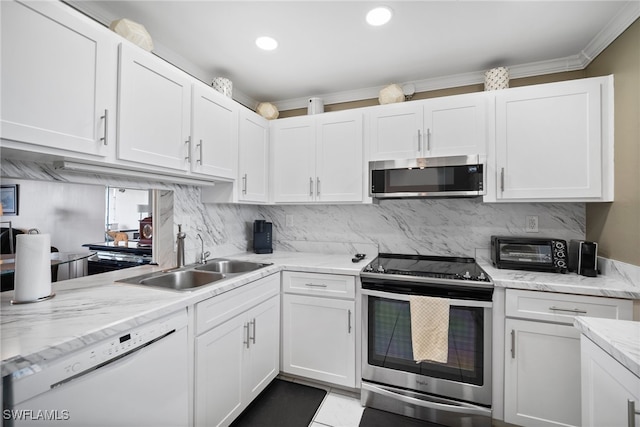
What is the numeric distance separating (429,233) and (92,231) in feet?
8.26

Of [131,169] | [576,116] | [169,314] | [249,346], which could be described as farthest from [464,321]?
[131,169]

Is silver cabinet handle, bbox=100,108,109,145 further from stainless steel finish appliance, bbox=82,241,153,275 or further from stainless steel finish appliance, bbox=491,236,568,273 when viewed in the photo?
stainless steel finish appliance, bbox=491,236,568,273

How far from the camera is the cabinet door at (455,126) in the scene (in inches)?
80.9

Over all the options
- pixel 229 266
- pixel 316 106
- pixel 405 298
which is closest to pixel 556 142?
pixel 405 298

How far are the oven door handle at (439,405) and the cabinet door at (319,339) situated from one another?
22 cm

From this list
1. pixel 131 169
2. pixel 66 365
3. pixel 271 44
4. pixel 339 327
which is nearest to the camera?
pixel 66 365

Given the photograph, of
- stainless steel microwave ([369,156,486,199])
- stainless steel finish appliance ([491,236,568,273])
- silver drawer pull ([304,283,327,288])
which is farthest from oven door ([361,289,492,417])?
stainless steel microwave ([369,156,486,199])

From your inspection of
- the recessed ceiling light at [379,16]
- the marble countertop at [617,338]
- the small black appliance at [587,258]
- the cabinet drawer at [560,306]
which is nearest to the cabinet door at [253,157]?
the recessed ceiling light at [379,16]

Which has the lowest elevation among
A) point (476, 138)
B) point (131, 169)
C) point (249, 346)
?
point (249, 346)

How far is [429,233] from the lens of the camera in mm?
2475

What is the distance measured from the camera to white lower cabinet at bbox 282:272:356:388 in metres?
2.03

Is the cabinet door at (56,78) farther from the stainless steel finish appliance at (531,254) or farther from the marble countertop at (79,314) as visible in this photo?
the stainless steel finish appliance at (531,254)

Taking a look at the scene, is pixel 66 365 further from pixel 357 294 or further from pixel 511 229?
pixel 511 229

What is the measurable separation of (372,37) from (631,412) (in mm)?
2157
